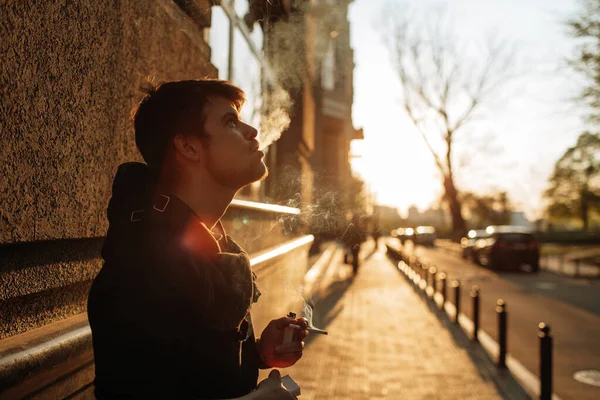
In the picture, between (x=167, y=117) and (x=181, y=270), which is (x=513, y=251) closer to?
(x=167, y=117)

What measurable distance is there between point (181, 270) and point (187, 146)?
422 mm

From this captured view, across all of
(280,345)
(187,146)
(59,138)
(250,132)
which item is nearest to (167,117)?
(187,146)

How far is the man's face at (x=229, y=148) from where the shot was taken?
161cm

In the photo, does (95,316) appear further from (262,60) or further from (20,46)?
(262,60)

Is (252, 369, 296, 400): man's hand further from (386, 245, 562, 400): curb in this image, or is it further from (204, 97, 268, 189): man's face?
(386, 245, 562, 400): curb

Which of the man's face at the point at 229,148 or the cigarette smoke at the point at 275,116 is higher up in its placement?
the cigarette smoke at the point at 275,116

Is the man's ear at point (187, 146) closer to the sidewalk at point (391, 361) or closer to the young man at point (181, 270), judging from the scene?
the young man at point (181, 270)

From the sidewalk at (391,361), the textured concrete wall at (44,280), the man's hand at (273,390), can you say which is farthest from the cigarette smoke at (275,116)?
the sidewalk at (391,361)

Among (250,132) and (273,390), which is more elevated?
(250,132)

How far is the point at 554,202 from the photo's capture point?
257ft

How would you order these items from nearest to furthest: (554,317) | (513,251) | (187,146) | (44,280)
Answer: (187,146)
(44,280)
(554,317)
(513,251)

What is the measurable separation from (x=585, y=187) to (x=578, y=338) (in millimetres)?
64574

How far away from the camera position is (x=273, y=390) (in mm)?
1468

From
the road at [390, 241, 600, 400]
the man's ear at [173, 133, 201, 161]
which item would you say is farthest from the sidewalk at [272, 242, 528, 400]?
the man's ear at [173, 133, 201, 161]
